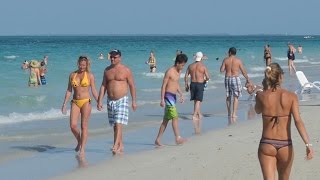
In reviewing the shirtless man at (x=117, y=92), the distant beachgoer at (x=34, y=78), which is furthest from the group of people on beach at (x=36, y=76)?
the shirtless man at (x=117, y=92)

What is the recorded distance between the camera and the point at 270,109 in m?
5.08

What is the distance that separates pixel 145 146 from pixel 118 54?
59.0 inches

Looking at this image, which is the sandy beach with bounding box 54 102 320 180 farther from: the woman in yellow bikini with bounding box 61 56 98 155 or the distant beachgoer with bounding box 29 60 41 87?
the distant beachgoer with bounding box 29 60 41 87

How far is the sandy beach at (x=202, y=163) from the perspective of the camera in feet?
21.9

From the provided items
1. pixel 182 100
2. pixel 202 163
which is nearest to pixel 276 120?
pixel 202 163

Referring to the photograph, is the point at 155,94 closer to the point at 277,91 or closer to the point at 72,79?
the point at 72,79

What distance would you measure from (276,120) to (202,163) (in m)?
2.29

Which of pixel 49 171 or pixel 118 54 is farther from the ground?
pixel 118 54

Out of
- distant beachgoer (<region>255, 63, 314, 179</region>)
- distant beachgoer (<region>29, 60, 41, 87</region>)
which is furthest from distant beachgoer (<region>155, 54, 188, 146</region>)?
distant beachgoer (<region>29, 60, 41, 87</region>)

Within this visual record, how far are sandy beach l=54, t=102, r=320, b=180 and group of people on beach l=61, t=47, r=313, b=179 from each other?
1.87 ft

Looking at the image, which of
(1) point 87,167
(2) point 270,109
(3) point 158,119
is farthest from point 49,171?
(3) point 158,119

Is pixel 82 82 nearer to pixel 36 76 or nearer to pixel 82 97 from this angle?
pixel 82 97

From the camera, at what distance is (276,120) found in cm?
507

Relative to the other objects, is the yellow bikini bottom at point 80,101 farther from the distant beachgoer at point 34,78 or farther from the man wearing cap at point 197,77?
the distant beachgoer at point 34,78
